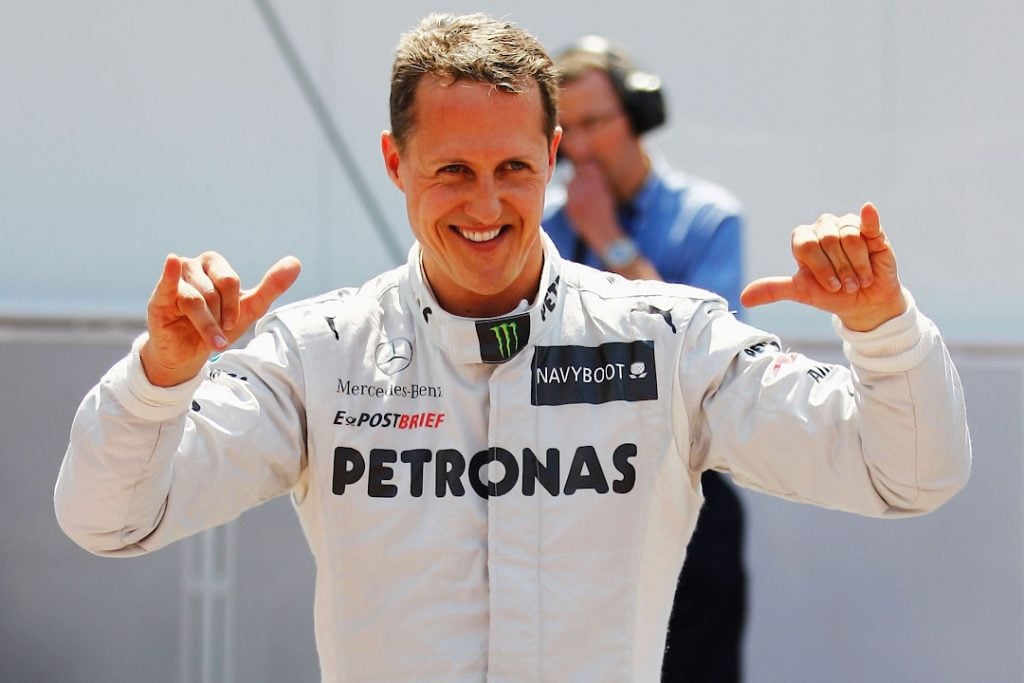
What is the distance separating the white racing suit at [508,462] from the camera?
1.80 metres

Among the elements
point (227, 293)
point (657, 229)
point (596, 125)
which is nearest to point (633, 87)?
point (596, 125)

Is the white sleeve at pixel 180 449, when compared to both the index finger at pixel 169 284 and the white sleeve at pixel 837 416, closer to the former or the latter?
the index finger at pixel 169 284

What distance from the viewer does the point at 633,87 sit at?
127 inches

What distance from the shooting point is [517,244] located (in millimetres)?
1903

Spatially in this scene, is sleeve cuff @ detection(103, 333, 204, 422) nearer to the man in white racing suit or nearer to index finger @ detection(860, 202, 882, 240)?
the man in white racing suit

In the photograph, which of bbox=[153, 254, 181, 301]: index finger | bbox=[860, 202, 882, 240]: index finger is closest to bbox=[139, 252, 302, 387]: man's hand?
bbox=[153, 254, 181, 301]: index finger

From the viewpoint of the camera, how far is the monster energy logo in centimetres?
190

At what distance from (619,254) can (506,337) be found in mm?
→ 1214

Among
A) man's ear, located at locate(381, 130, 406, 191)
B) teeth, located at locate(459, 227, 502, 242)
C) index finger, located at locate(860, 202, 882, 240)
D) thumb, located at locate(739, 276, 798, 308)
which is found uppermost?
man's ear, located at locate(381, 130, 406, 191)

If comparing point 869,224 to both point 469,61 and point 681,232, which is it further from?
point 681,232

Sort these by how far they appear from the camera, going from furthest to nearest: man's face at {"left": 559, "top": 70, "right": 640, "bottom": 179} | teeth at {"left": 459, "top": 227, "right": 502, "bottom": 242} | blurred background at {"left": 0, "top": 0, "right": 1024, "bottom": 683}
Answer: blurred background at {"left": 0, "top": 0, "right": 1024, "bottom": 683}
man's face at {"left": 559, "top": 70, "right": 640, "bottom": 179}
teeth at {"left": 459, "top": 227, "right": 502, "bottom": 242}

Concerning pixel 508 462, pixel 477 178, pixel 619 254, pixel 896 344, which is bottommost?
pixel 508 462

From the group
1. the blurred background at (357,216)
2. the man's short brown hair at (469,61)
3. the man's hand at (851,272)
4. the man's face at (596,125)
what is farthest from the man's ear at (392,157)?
the blurred background at (357,216)

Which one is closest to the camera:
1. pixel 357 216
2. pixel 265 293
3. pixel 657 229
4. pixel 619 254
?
pixel 265 293
